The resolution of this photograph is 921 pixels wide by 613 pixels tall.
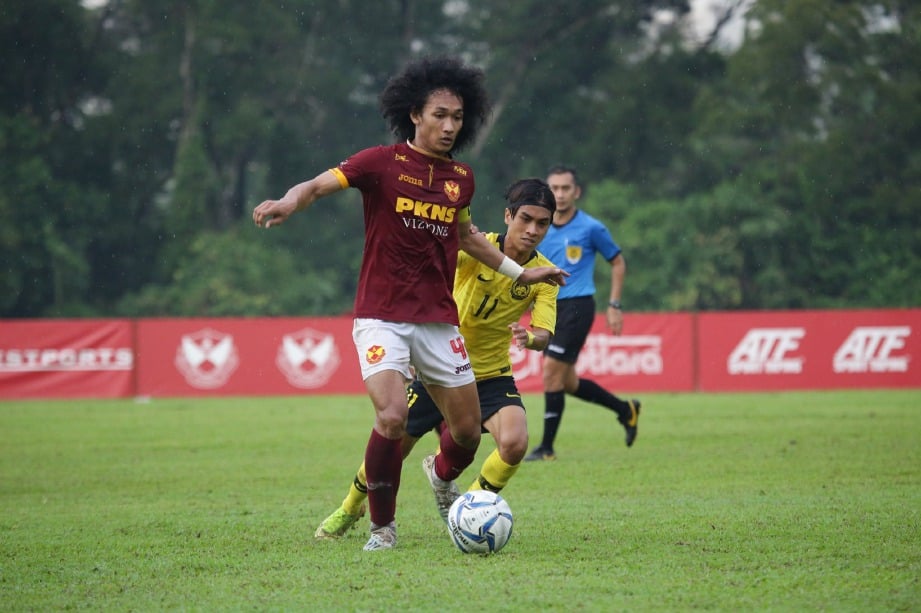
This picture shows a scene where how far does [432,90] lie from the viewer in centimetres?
691

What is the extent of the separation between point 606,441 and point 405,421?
7.31 metres

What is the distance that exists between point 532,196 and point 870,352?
17.1 metres

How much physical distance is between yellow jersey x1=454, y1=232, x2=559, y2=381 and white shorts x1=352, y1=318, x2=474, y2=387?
85cm

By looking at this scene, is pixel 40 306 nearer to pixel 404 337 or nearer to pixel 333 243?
pixel 333 243

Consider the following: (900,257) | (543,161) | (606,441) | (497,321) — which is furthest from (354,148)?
(497,321)

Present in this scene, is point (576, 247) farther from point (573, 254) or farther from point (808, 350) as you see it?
point (808, 350)

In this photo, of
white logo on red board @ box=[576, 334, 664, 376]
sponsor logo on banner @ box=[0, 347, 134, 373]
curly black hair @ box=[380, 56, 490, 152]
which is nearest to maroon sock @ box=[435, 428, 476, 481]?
curly black hair @ box=[380, 56, 490, 152]

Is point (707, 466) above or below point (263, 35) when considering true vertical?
below

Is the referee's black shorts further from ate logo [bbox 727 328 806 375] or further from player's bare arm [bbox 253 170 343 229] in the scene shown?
ate logo [bbox 727 328 806 375]

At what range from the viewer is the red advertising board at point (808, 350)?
903 inches

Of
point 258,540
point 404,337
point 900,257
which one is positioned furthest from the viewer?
point 900,257

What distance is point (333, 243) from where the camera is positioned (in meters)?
49.9

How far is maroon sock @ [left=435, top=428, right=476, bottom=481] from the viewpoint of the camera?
7.43m

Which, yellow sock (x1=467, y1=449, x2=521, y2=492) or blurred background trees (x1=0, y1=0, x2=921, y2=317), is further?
blurred background trees (x1=0, y1=0, x2=921, y2=317)
